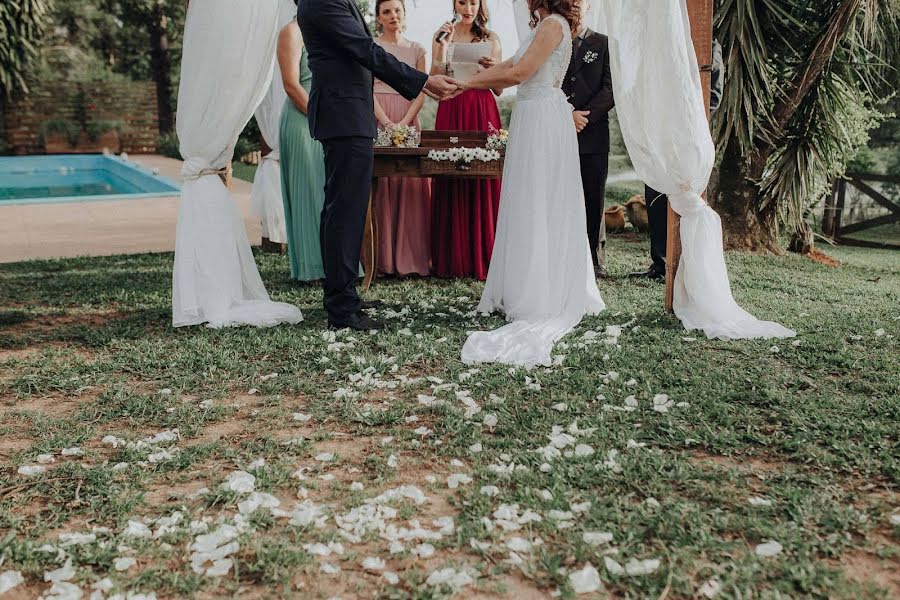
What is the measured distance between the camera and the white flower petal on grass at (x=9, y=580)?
1909 millimetres

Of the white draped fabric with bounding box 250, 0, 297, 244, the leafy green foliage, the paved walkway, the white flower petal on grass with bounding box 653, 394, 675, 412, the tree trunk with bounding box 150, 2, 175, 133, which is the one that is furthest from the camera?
the tree trunk with bounding box 150, 2, 175, 133

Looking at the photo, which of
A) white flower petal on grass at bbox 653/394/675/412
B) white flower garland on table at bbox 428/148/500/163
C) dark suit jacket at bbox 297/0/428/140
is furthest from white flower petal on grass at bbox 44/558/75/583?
white flower garland on table at bbox 428/148/500/163

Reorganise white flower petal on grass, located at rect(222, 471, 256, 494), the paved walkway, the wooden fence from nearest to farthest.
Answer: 1. white flower petal on grass, located at rect(222, 471, 256, 494)
2. the paved walkway
3. the wooden fence

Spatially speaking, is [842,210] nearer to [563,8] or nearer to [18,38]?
[563,8]

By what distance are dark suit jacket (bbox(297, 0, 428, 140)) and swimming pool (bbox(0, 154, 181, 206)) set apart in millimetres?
8642

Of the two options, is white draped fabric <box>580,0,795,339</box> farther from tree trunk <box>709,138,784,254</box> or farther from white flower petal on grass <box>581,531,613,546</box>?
tree trunk <box>709,138,784,254</box>

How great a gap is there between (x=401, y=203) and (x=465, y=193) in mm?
480

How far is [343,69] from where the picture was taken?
13.3ft

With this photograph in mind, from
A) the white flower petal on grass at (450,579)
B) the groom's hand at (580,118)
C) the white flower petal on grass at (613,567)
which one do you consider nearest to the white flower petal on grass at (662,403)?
the white flower petal on grass at (613,567)

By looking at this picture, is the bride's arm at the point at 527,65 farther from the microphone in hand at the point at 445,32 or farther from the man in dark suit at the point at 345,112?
the microphone in hand at the point at 445,32

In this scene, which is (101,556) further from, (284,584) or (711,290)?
(711,290)

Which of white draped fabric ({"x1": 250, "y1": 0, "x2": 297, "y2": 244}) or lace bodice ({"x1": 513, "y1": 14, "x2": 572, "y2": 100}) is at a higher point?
lace bodice ({"x1": 513, "y1": 14, "x2": 572, "y2": 100})

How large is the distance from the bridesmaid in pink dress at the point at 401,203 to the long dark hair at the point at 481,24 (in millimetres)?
404

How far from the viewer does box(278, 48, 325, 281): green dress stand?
530cm
